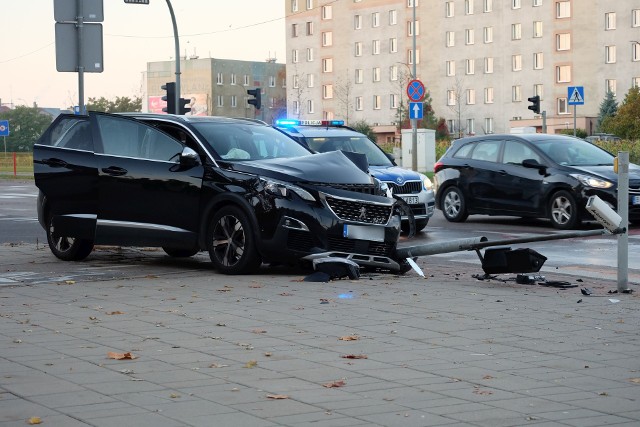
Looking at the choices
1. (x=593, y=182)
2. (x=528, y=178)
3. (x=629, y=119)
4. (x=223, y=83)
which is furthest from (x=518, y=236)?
(x=223, y=83)

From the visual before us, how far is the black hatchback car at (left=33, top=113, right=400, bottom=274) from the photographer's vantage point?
1236 centimetres

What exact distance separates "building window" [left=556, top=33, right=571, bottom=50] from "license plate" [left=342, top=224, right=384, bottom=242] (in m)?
90.7

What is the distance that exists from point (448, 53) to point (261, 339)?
4087 inches

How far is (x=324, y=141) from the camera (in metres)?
20.3

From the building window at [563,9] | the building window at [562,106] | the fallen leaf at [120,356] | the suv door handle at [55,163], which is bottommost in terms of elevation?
the fallen leaf at [120,356]

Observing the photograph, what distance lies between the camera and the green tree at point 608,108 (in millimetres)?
90625

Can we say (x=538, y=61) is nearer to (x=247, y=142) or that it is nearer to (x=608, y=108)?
(x=608, y=108)

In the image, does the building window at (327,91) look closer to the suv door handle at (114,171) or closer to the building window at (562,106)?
the building window at (562,106)

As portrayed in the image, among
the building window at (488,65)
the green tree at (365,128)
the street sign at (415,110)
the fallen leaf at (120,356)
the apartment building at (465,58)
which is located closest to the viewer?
the fallen leaf at (120,356)

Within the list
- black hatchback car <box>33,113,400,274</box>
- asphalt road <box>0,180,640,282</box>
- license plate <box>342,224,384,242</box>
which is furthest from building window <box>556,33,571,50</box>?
license plate <box>342,224,384,242</box>

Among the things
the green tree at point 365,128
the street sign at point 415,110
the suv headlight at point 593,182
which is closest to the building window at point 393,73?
the green tree at point 365,128

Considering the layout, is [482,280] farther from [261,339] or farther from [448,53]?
[448,53]

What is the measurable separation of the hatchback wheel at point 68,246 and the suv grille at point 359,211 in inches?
140

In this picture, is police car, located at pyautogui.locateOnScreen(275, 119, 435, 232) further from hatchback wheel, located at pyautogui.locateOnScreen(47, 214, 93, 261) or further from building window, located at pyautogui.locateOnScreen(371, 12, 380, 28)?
building window, located at pyautogui.locateOnScreen(371, 12, 380, 28)
